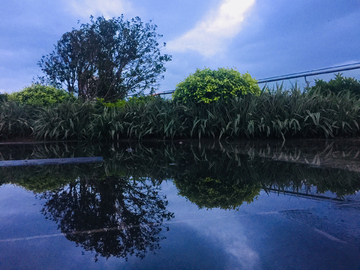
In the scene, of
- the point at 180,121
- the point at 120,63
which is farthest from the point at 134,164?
the point at 120,63

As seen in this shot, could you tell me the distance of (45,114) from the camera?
22.5 ft

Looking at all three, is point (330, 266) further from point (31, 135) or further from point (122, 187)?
point (31, 135)

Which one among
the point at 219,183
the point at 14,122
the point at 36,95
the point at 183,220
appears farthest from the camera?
the point at 36,95

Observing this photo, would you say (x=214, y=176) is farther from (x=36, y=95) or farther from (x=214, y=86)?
(x=36, y=95)

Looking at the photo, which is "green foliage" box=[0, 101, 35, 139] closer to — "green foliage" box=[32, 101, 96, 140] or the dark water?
"green foliage" box=[32, 101, 96, 140]

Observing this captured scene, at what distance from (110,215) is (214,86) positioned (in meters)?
5.16

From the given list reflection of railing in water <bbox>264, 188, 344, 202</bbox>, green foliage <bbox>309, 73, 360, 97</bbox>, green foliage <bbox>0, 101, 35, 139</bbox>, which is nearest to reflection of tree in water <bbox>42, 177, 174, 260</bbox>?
reflection of railing in water <bbox>264, 188, 344, 202</bbox>

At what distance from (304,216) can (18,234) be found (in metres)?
1.39

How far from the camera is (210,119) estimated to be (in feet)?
19.6

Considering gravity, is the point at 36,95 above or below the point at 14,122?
above

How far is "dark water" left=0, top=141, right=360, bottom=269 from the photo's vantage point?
913 mm

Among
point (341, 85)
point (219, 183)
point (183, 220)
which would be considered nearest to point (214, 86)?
point (219, 183)

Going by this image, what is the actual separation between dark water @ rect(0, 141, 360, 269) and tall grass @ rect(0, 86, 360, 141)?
3409mm

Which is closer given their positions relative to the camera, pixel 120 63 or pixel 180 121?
pixel 180 121
